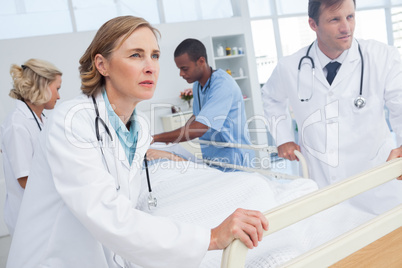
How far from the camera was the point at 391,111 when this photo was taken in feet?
5.15

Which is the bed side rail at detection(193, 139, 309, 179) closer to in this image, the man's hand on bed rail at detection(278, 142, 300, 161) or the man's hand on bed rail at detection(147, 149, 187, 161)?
the man's hand on bed rail at detection(278, 142, 300, 161)

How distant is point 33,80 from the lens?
6.88 ft

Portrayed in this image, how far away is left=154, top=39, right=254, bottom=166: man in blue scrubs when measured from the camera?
88.5 inches

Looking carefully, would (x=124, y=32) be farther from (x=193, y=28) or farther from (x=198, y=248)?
(x=193, y=28)

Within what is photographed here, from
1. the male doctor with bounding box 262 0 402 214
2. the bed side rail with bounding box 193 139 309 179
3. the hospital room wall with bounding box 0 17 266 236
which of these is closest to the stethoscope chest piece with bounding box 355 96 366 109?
the male doctor with bounding box 262 0 402 214

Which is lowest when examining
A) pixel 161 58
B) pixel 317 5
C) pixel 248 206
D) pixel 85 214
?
pixel 248 206

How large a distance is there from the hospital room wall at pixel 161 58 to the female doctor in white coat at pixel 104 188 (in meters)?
3.13

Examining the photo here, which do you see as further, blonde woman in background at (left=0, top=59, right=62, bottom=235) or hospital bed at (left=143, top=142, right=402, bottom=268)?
blonde woman in background at (left=0, top=59, right=62, bottom=235)

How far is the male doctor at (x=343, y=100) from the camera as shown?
159cm

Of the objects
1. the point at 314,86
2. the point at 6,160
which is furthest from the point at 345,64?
Result: the point at 6,160

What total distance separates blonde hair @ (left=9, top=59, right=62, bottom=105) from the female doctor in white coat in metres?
1.04

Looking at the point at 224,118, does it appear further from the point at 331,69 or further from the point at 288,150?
the point at 331,69

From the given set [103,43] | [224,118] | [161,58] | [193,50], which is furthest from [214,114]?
[161,58]

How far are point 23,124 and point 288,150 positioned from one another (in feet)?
4.60
